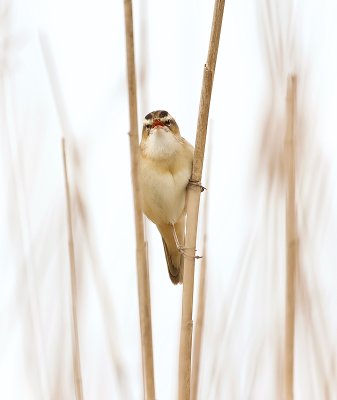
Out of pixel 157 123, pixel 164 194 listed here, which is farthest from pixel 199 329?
pixel 157 123

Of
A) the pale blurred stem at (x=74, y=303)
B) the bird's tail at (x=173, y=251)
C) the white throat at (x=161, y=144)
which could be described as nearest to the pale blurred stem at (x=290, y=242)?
the pale blurred stem at (x=74, y=303)

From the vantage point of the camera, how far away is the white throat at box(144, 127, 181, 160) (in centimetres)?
245

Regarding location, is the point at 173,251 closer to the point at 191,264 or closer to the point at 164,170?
the point at 164,170

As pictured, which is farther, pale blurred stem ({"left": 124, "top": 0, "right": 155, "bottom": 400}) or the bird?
the bird

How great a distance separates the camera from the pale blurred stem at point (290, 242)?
1.65m

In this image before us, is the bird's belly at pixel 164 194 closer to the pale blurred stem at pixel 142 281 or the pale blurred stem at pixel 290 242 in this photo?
the pale blurred stem at pixel 290 242

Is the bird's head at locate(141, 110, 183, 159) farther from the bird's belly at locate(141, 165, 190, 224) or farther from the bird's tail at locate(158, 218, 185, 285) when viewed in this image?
the bird's tail at locate(158, 218, 185, 285)

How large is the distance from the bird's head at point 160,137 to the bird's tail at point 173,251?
344mm

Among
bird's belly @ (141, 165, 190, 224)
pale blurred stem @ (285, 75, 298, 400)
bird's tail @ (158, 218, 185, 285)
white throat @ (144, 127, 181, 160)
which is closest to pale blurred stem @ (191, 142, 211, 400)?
pale blurred stem @ (285, 75, 298, 400)

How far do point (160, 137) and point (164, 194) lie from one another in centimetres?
24

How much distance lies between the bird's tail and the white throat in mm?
338

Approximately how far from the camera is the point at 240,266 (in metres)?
2.00

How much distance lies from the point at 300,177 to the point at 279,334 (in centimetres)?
51

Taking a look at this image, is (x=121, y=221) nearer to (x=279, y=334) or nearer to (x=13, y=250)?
(x=13, y=250)
